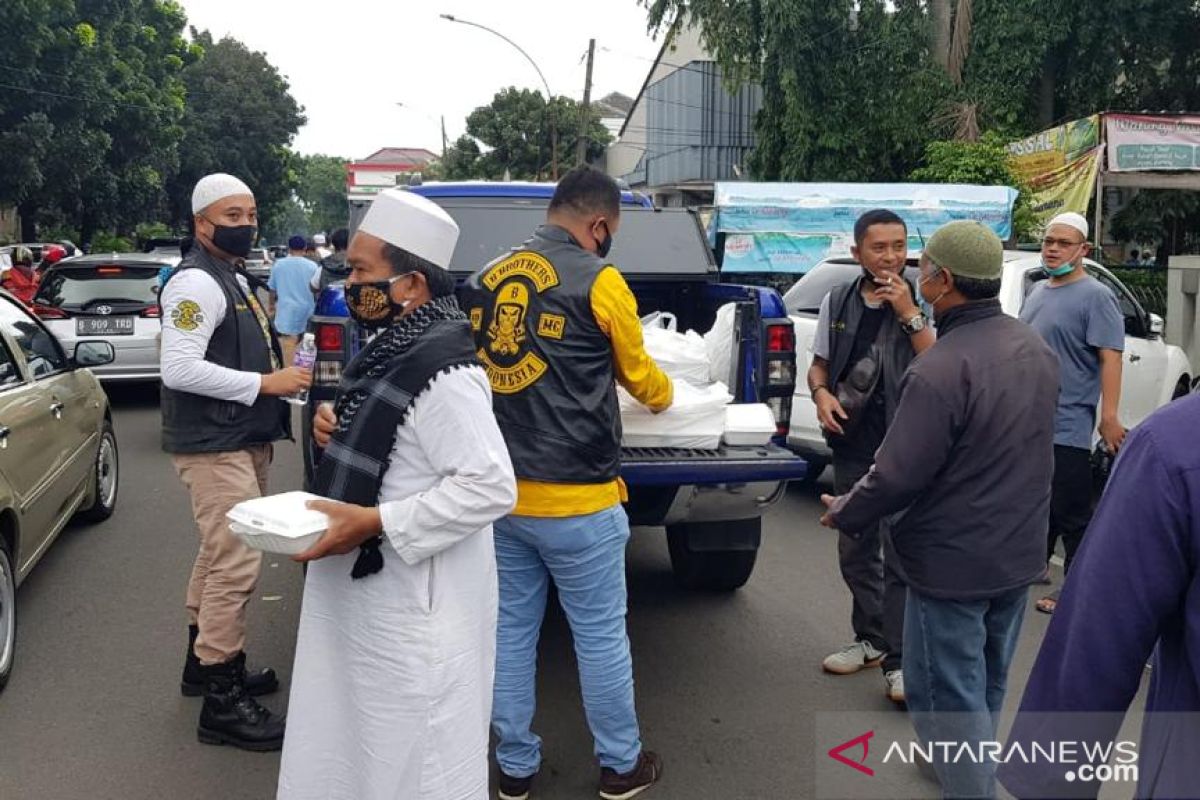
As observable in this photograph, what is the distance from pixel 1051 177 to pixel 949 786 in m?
13.4

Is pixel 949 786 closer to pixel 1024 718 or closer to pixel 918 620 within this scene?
pixel 918 620

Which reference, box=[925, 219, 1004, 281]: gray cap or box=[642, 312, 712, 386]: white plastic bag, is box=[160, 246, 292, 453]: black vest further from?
box=[925, 219, 1004, 281]: gray cap

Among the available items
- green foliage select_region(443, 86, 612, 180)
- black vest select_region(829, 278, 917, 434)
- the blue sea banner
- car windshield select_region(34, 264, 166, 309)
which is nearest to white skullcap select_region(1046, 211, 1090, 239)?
black vest select_region(829, 278, 917, 434)

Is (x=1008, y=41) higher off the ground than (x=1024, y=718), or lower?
higher

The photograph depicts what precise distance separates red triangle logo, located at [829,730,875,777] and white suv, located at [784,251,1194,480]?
3.10 meters

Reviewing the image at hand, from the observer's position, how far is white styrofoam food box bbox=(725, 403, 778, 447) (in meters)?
4.09

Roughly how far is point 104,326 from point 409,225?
9.59 m

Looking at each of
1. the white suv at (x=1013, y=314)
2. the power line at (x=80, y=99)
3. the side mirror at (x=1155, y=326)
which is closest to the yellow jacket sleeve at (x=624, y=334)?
the white suv at (x=1013, y=314)

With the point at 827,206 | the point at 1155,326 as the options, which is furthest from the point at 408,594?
the point at 827,206

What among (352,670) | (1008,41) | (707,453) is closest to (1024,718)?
(352,670)

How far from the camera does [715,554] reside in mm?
5258

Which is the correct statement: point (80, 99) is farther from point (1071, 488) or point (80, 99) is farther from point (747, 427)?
point (1071, 488)

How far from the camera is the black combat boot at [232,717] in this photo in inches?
147

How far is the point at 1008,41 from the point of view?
18016 mm
